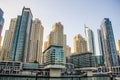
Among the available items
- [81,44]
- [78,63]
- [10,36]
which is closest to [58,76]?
[78,63]

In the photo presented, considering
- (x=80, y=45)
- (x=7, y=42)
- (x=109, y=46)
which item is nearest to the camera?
(x=7, y=42)

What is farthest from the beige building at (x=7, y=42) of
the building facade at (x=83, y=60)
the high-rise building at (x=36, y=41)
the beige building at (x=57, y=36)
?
the building facade at (x=83, y=60)

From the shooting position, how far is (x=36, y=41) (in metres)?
131

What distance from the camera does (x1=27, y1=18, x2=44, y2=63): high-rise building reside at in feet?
407

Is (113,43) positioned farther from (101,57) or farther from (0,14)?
(0,14)

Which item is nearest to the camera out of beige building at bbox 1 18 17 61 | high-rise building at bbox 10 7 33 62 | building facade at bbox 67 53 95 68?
high-rise building at bbox 10 7 33 62

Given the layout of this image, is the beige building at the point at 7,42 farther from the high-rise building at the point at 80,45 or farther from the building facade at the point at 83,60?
the high-rise building at the point at 80,45

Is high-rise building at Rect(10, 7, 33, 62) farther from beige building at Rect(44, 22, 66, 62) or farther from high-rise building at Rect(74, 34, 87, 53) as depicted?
high-rise building at Rect(74, 34, 87, 53)

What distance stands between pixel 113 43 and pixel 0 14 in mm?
119618

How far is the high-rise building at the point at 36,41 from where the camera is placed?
124 meters

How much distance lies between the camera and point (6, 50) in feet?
385

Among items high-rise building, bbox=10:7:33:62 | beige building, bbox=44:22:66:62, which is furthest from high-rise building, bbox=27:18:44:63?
high-rise building, bbox=10:7:33:62

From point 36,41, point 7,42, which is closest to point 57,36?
point 36,41

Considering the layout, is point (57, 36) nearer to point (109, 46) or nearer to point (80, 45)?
point (80, 45)
